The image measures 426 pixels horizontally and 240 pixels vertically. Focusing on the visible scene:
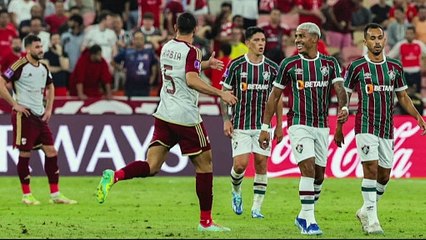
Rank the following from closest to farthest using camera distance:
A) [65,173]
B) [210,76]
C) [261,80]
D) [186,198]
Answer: [261,80] < [186,198] < [65,173] < [210,76]

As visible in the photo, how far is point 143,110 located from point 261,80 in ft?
32.0

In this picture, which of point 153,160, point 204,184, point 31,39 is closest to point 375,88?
point 204,184

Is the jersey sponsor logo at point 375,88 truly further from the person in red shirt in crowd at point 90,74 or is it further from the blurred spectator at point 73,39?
the blurred spectator at point 73,39

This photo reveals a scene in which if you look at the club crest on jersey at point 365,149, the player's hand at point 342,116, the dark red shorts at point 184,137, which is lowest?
the club crest on jersey at point 365,149

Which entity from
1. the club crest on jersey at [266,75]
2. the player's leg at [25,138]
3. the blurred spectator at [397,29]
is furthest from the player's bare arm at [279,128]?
the blurred spectator at [397,29]

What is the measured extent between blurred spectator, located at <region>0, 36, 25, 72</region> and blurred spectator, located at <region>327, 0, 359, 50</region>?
303 inches

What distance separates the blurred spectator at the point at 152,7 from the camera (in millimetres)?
30172

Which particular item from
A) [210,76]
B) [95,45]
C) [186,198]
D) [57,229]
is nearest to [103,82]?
[95,45]

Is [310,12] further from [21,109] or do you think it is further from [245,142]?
[245,142]

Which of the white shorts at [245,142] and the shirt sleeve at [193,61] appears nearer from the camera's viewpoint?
the shirt sleeve at [193,61]

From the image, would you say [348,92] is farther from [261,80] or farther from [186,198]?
[186,198]

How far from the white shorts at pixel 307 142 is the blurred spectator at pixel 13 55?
1340 centimetres

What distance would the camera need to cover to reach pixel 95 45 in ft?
90.1

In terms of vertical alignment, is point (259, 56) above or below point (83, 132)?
above
